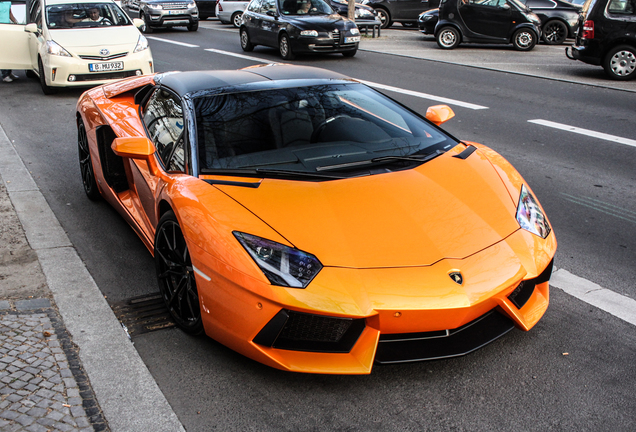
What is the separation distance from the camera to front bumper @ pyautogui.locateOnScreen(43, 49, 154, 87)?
34.7ft

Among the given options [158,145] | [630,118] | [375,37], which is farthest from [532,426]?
[375,37]

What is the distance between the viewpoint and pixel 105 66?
35.3 ft

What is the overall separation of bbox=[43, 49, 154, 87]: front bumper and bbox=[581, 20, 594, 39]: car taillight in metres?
8.64

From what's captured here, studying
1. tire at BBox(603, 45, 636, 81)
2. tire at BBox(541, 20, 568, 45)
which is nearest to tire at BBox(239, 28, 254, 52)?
tire at BBox(541, 20, 568, 45)

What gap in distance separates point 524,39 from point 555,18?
89.4 inches

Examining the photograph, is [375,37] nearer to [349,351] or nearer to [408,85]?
[408,85]

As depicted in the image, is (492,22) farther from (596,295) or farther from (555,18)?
(596,295)

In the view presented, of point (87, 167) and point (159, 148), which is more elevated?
point (159, 148)

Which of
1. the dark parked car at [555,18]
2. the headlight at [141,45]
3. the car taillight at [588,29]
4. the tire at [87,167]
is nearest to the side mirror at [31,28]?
the headlight at [141,45]

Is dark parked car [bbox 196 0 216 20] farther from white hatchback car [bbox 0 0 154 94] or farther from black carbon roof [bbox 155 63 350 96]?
black carbon roof [bbox 155 63 350 96]

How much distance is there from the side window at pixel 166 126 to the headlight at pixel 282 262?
3.21 feet

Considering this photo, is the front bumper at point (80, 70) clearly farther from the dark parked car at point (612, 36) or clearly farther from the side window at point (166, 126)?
the dark parked car at point (612, 36)

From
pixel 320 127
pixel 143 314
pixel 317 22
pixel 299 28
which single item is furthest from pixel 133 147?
pixel 317 22

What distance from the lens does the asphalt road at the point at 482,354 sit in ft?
9.23
